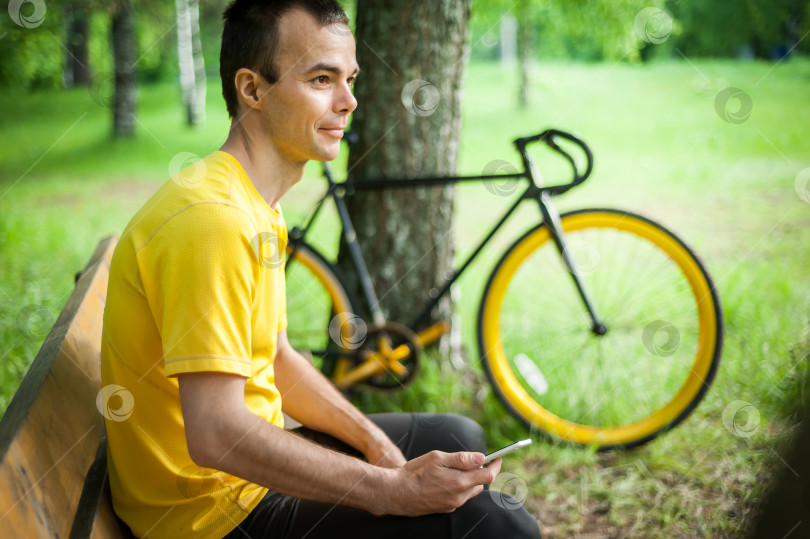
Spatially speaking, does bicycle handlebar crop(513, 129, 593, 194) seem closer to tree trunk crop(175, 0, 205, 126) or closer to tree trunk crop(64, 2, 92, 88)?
tree trunk crop(175, 0, 205, 126)

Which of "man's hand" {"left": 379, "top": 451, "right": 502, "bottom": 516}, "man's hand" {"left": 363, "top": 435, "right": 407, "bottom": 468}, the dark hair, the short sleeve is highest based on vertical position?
the dark hair

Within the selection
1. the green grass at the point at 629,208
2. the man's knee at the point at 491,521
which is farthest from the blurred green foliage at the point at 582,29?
the man's knee at the point at 491,521

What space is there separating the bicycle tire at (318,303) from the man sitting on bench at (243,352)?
4.56 feet

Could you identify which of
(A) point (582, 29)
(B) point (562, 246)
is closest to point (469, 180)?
(B) point (562, 246)

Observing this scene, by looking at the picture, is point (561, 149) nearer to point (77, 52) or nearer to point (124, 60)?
point (124, 60)

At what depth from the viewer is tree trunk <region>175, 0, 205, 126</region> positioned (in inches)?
563

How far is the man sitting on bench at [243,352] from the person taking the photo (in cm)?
125

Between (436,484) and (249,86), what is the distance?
99 cm

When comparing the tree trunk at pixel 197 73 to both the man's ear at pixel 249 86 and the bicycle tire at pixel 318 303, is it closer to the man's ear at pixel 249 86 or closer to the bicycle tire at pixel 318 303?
the bicycle tire at pixel 318 303

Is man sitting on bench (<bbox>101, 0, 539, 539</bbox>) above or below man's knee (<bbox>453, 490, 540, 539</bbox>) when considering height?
above

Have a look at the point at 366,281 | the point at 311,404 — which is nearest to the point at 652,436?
the point at 366,281

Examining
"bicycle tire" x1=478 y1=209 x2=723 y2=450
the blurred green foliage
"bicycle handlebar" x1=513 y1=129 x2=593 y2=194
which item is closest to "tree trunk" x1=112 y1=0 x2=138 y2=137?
the blurred green foliage

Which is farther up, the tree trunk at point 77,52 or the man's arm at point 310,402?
the tree trunk at point 77,52

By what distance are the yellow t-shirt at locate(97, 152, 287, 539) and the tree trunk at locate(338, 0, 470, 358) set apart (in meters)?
1.66
